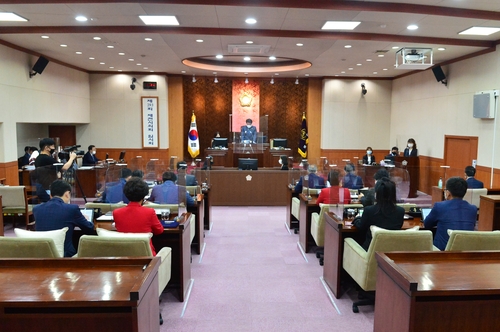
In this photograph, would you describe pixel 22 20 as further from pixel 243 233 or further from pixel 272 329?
pixel 272 329

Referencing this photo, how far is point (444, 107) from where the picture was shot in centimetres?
952

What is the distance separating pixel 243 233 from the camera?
252 inches

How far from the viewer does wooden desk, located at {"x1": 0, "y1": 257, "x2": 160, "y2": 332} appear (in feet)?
6.04

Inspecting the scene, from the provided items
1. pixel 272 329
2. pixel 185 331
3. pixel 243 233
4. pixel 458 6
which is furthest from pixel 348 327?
pixel 458 6

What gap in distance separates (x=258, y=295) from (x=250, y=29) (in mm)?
4702

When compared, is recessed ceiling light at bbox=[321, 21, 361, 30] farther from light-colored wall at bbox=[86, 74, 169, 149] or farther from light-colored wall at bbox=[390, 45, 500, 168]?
light-colored wall at bbox=[86, 74, 169, 149]

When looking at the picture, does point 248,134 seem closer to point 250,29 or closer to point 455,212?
point 250,29

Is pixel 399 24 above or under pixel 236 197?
above

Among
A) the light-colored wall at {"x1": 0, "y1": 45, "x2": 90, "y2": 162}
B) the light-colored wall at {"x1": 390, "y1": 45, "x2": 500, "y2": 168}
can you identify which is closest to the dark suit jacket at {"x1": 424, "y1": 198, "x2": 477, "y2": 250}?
the light-colored wall at {"x1": 390, "y1": 45, "x2": 500, "y2": 168}

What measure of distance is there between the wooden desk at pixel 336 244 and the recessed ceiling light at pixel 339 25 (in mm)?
3427

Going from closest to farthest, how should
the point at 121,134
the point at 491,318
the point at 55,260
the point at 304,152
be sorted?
the point at 491,318
the point at 55,260
the point at 121,134
the point at 304,152

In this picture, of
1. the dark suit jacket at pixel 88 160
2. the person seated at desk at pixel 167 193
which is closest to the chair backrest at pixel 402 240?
the person seated at desk at pixel 167 193

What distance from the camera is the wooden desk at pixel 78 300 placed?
1.84m

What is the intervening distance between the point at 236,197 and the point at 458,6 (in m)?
5.49
